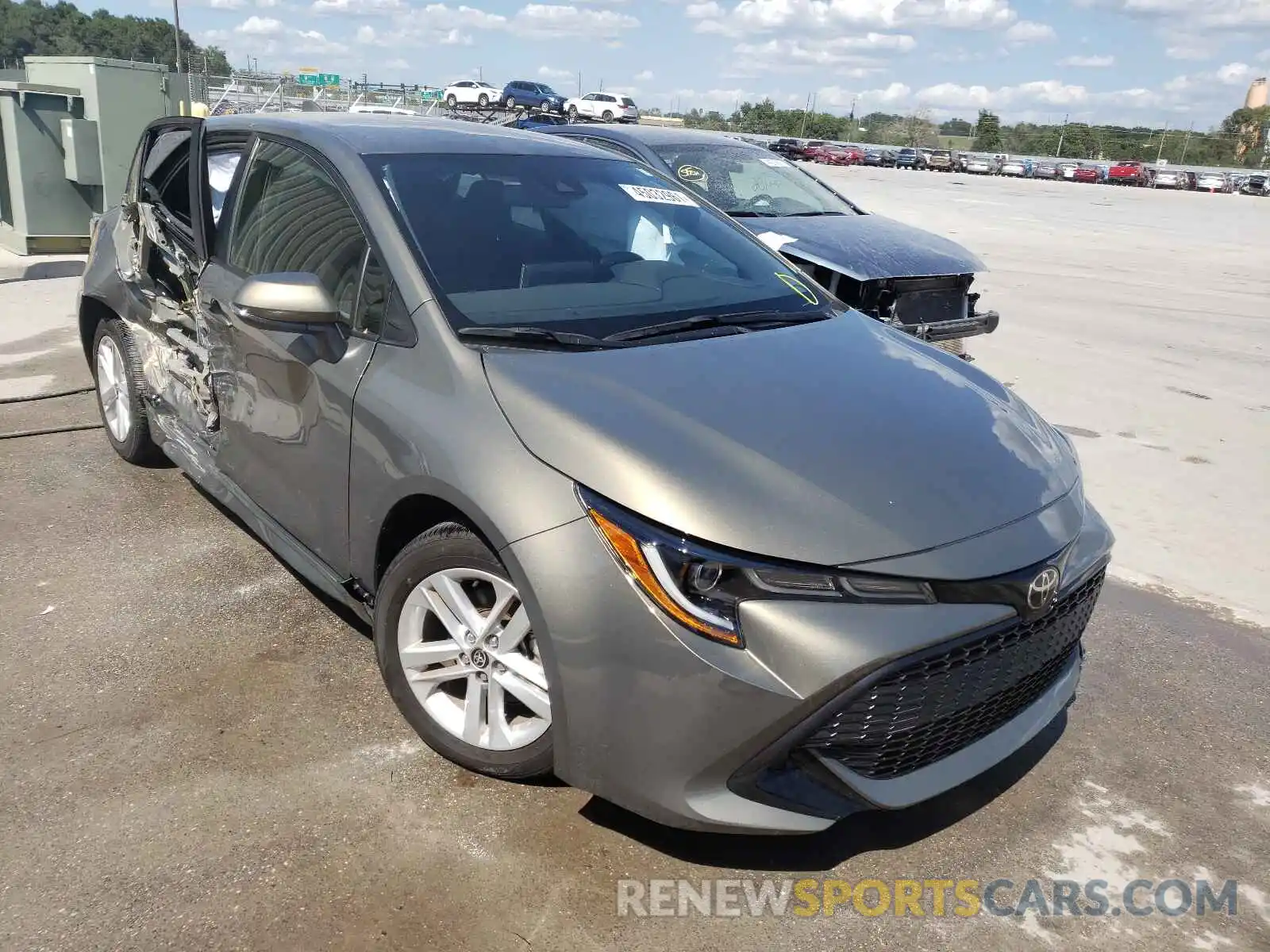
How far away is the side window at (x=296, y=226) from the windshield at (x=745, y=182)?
166 inches

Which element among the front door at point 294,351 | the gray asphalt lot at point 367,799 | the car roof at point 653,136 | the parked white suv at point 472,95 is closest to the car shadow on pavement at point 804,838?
the gray asphalt lot at point 367,799

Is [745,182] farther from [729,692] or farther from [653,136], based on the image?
[729,692]

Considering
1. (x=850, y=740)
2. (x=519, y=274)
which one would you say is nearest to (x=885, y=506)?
(x=850, y=740)

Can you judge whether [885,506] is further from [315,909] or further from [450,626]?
[315,909]

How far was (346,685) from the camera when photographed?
3.24 m

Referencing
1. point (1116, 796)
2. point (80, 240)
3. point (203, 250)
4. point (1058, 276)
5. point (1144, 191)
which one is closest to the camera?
point (1116, 796)

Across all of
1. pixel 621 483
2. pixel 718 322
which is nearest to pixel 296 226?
pixel 718 322

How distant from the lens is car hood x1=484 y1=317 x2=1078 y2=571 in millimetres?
2236

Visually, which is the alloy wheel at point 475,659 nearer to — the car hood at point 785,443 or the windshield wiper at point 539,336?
the car hood at point 785,443

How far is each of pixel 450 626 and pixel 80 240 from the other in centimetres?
900

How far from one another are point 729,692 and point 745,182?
6.33 meters

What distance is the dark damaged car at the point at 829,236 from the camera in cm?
650

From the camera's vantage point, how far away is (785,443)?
246 cm

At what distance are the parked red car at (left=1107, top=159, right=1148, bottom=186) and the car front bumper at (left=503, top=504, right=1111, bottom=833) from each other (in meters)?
60.8
